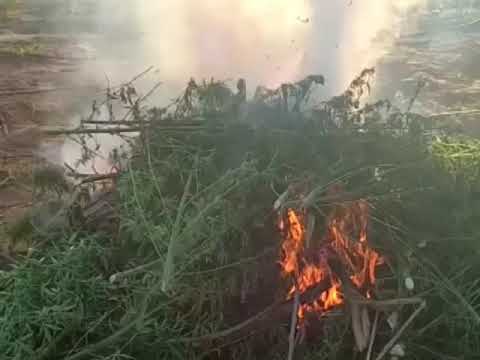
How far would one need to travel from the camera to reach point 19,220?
9.89 feet

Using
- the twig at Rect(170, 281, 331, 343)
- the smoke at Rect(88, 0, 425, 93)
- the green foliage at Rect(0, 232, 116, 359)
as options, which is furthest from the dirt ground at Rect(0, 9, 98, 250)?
the twig at Rect(170, 281, 331, 343)

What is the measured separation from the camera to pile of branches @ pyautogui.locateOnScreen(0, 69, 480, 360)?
2.40 meters

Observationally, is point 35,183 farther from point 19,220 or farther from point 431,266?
point 431,266

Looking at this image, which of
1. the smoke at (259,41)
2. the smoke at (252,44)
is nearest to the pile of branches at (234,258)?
the smoke at (252,44)

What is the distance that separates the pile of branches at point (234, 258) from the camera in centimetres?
240

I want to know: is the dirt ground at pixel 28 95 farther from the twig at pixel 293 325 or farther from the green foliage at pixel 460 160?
the green foliage at pixel 460 160

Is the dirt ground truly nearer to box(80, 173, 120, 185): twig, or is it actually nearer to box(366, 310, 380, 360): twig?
box(80, 173, 120, 185): twig

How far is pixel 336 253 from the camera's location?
99.7 inches

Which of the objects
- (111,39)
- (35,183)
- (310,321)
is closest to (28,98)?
(111,39)

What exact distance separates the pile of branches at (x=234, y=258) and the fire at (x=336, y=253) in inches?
1.4

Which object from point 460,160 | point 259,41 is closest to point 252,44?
point 259,41

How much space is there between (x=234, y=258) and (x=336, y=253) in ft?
1.26

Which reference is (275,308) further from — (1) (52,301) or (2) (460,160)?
(2) (460,160)

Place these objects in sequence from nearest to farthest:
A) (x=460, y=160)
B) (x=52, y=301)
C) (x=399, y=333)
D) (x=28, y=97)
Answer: (x=399, y=333) < (x=52, y=301) < (x=460, y=160) < (x=28, y=97)
